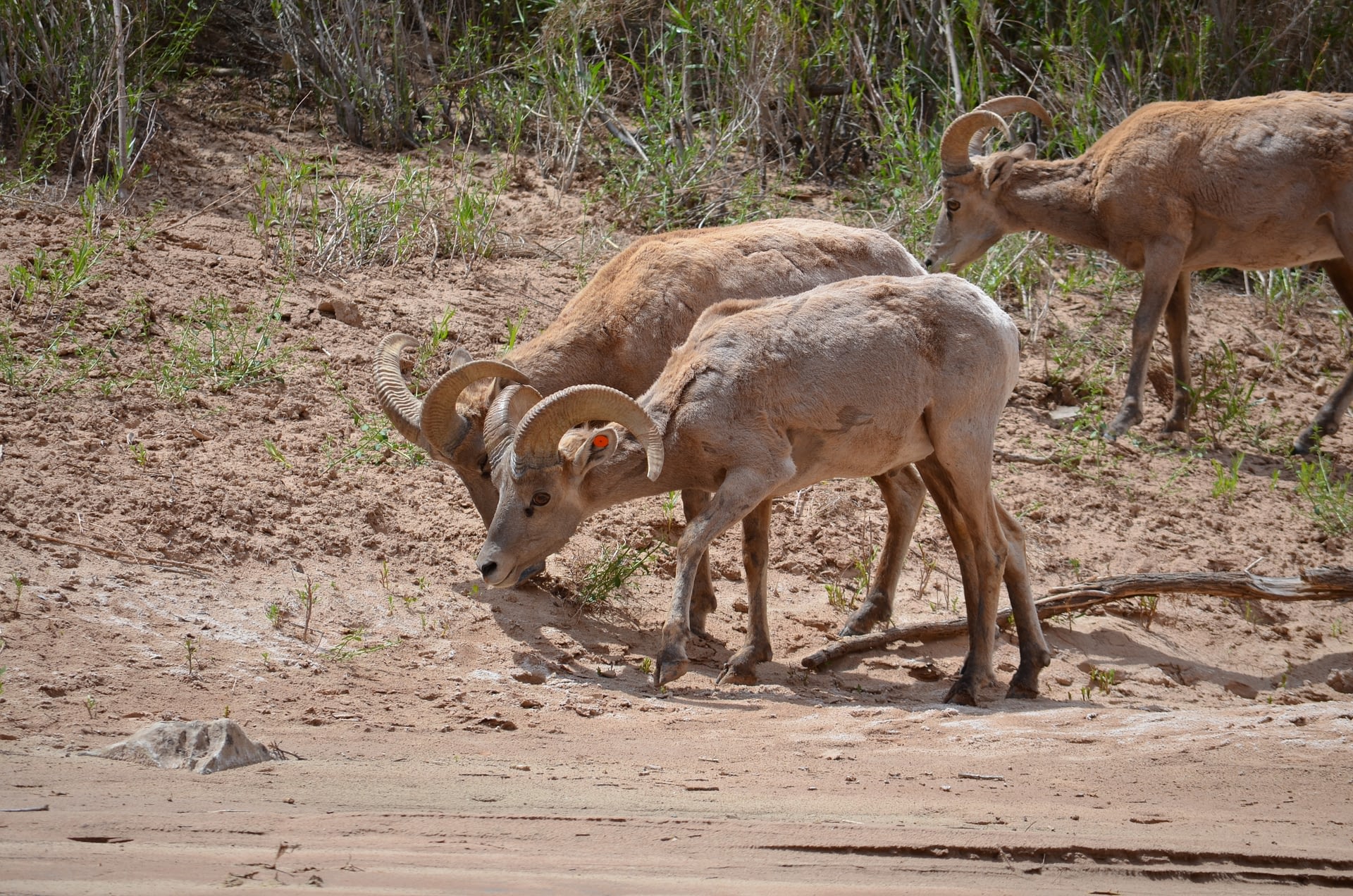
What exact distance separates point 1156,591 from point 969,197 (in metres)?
4.57

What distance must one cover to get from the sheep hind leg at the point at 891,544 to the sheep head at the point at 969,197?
3536 mm

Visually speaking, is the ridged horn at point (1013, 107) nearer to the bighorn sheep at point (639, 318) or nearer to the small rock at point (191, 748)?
the bighorn sheep at point (639, 318)

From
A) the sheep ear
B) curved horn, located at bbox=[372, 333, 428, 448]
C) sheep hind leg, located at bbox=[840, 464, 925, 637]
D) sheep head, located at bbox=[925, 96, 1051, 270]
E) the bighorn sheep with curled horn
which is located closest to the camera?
the sheep ear

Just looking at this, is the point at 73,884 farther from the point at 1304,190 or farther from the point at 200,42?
the point at 200,42

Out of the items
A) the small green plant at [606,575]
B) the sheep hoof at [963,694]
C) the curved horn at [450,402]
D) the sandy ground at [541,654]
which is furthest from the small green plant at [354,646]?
the sheep hoof at [963,694]

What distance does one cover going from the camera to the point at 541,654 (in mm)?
7277

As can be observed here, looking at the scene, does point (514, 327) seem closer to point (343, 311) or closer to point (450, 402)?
point (343, 311)

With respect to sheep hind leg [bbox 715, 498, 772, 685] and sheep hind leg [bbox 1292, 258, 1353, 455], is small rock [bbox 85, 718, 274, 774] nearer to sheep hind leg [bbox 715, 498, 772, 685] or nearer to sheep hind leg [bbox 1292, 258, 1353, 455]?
sheep hind leg [bbox 715, 498, 772, 685]

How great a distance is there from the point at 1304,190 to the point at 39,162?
390 inches

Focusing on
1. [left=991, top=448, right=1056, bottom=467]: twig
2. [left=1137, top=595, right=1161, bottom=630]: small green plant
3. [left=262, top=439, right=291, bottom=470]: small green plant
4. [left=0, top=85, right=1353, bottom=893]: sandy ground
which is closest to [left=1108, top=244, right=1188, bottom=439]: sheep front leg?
[left=0, top=85, right=1353, bottom=893]: sandy ground

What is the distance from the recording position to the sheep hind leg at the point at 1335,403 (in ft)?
36.1

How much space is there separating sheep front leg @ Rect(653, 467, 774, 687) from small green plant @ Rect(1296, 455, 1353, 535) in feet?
16.4

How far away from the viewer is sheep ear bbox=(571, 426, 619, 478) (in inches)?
276

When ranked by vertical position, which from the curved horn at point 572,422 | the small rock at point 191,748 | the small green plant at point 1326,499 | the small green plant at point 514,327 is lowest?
the small green plant at point 1326,499
